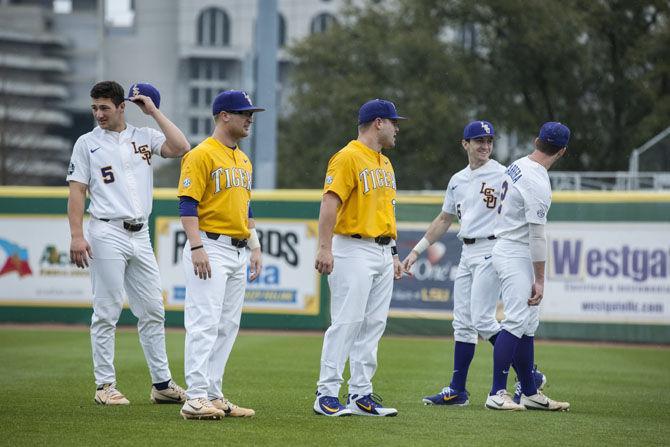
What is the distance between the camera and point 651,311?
50.4 feet

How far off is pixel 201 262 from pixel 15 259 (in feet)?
35.6

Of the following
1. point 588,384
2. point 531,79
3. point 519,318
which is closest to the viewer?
point 519,318

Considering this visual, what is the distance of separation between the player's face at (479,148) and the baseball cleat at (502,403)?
1.84 meters

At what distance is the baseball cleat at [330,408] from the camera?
23.8 feet

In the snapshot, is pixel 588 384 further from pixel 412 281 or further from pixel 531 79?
pixel 531 79

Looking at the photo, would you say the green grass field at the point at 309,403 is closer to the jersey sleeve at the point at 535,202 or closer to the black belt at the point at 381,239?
the black belt at the point at 381,239

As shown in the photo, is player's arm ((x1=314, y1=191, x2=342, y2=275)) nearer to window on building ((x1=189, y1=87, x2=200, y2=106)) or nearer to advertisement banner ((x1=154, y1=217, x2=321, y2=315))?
advertisement banner ((x1=154, y1=217, x2=321, y2=315))

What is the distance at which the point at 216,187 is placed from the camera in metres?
7.02

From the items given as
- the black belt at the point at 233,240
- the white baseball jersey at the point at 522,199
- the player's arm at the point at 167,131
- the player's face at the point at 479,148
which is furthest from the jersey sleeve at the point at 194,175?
the player's face at the point at 479,148

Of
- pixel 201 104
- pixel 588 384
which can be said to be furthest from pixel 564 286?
pixel 201 104

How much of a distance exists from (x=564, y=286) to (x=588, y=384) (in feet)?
17.7

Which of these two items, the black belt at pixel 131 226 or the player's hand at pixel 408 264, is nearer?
the black belt at pixel 131 226

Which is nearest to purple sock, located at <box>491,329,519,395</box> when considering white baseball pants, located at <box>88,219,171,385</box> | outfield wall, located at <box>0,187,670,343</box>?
white baseball pants, located at <box>88,219,171,385</box>

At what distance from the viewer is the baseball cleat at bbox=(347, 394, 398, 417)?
736cm
